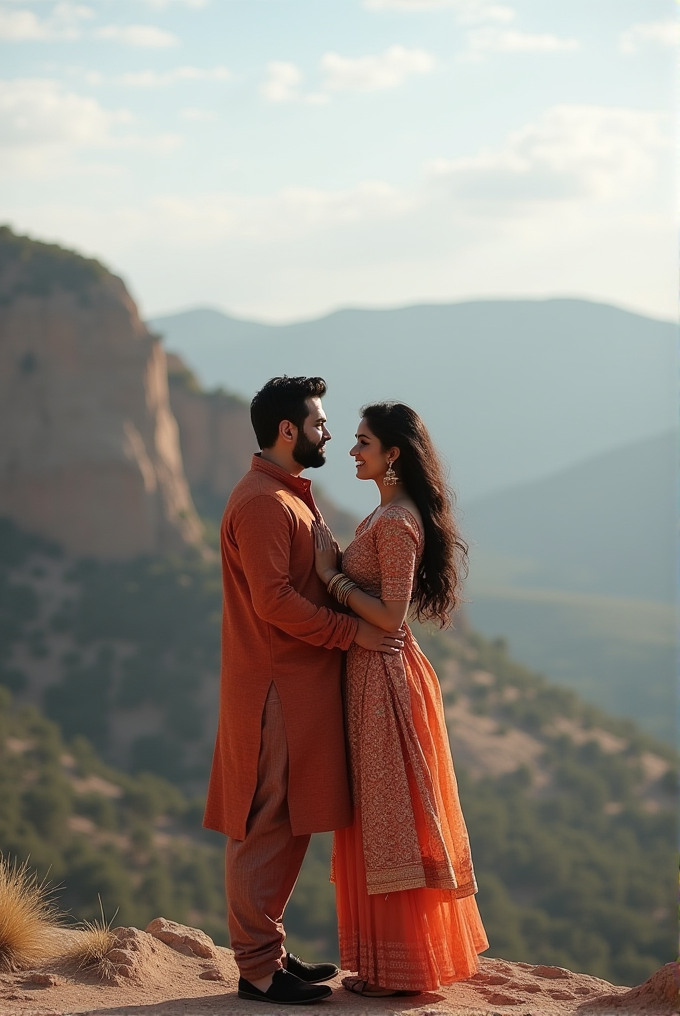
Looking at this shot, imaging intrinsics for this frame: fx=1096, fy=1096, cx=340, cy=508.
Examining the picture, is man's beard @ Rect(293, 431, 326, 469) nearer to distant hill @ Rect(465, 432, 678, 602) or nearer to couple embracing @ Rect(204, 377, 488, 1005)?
couple embracing @ Rect(204, 377, 488, 1005)

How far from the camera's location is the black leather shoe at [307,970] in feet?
13.7

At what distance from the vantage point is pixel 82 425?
30156 millimetres

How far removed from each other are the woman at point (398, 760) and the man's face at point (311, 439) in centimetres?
15

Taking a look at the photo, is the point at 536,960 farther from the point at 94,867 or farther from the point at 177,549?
the point at 177,549

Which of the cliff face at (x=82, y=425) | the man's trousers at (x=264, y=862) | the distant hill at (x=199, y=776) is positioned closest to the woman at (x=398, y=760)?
the man's trousers at (x=264, y=862)

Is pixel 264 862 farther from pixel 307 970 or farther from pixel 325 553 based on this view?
pixel 325 553

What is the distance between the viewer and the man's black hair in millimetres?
3957

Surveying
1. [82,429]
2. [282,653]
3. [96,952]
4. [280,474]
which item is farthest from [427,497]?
[82,429]

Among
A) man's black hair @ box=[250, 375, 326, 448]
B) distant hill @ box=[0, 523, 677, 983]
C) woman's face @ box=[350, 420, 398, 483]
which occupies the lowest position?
distant hill @ box=[0, 523, 677, 983]

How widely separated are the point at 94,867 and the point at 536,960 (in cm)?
961

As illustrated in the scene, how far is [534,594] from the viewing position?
91.6 m

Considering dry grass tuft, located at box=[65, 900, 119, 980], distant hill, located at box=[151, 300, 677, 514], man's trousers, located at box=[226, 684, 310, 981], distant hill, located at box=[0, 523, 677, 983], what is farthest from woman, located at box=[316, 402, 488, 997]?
distant hill, located at box=[151, 300, 677, 514]

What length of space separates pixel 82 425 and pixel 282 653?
2720 centimetres

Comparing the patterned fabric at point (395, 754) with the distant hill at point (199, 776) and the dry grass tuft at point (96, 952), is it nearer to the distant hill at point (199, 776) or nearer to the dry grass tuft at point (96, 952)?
the dry grass tuft at point (96, 952)
